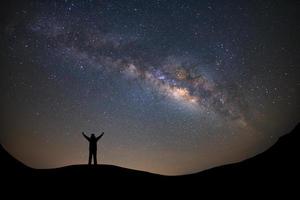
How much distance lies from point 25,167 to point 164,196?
7581mm

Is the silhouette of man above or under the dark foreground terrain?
above

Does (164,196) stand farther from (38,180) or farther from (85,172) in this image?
(38,180)

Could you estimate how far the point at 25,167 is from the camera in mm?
14070

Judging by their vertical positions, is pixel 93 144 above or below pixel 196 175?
above

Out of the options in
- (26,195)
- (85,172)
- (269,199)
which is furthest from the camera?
(85,172)

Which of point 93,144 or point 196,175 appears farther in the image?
point 93,144

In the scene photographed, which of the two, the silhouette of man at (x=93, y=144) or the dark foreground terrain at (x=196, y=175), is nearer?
the dark foreground terrain at (x=196, y=175)

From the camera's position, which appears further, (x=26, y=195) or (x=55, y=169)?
(x=55, y=169)

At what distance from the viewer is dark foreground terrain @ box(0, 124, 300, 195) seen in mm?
11672

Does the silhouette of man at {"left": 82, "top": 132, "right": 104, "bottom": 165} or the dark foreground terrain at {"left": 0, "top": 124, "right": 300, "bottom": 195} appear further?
the silhouette of man at {"left": 82, "top": 132, "right": 104, "bottom": 165}

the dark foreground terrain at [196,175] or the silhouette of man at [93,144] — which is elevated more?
the silhouette of man at [93,144]

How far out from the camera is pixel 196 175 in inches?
536

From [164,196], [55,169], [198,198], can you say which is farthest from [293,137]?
[55,169]

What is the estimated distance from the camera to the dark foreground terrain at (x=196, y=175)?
38.3 feet
